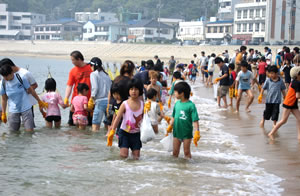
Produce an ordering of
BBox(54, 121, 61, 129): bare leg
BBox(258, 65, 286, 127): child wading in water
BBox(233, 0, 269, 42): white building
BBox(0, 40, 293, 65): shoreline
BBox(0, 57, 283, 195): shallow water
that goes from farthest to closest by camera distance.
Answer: BBox(233, 0, 269, 42): white building < BBox(0, 40, 293, 65): shoreline < BBox(54, 121, 61, 129): bare leg < BBox(258, 65, 286, 127): child wading in water < BBox(0, 57, 283, 195): shallow water

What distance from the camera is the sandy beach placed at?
212 feet

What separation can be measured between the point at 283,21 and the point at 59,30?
5731 centimetres

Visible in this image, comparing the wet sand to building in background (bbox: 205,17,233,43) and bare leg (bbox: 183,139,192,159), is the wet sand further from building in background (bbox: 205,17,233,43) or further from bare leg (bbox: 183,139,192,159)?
building in background (bbox: 205,17,233,43)

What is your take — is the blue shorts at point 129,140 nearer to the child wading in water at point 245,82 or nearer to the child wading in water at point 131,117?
the child wading in water at point 131,117

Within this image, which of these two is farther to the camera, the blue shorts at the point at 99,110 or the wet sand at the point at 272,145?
the blue shorts at the point at 99,110

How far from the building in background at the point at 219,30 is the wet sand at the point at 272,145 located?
64.1m

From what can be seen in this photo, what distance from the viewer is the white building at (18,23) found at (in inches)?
4457

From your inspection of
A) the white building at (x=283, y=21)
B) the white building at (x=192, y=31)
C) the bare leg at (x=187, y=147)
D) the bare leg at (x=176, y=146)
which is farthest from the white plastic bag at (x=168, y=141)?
the white building at (x=192, y=31)

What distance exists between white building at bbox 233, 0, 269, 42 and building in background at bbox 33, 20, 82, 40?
44083 mm

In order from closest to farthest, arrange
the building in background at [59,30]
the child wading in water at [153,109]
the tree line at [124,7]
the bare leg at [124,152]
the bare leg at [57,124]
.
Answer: the bare leg at [124,152], the child wading in water at [153,109], the bare leg at [57,124], the building in background at [59,30], the tree line at [124,7]

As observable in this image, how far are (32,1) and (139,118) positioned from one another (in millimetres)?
133327

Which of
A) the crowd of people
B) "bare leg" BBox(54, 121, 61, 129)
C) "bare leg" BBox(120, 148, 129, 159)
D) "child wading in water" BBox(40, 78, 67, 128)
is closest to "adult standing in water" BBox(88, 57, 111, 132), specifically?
the crowd of people

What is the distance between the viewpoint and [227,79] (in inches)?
576

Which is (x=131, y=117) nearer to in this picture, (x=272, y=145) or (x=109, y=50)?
(x=272, y=145)
